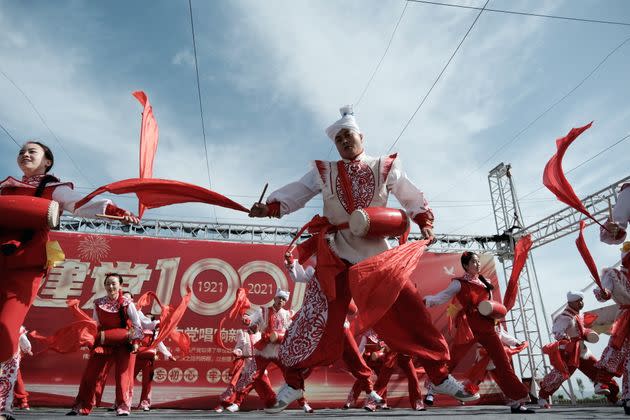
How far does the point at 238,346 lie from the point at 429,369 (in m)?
4.84

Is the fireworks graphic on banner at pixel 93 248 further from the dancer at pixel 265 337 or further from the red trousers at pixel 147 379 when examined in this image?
the dancer at pixel 265 337

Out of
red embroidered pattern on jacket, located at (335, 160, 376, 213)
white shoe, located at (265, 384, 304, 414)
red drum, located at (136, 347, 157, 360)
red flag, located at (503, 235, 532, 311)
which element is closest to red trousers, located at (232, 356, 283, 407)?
red drum, located at (136, 347, 157, 360)

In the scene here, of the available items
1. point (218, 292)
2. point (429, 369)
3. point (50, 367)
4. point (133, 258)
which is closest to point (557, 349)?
point (429, 369)

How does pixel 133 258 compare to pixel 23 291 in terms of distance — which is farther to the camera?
pixel 133 258

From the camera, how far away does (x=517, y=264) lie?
407 centimetres

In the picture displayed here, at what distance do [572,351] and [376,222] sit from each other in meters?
4.54

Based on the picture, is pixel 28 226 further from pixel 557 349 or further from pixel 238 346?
pixel 557 349

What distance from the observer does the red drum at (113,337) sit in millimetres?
4086

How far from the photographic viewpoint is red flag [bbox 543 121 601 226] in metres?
3.14

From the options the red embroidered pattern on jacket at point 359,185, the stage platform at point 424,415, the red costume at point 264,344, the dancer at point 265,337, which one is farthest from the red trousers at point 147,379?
the red embroidered pattern on jacket at point 359,185

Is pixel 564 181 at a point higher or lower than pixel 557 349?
higher

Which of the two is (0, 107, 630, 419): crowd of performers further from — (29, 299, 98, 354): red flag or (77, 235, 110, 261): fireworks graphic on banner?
(77, 235, 110, 261): fireworks graphic on banner

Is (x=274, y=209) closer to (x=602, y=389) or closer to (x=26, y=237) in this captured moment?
(x=26, y=237)

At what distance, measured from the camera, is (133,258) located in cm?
797
